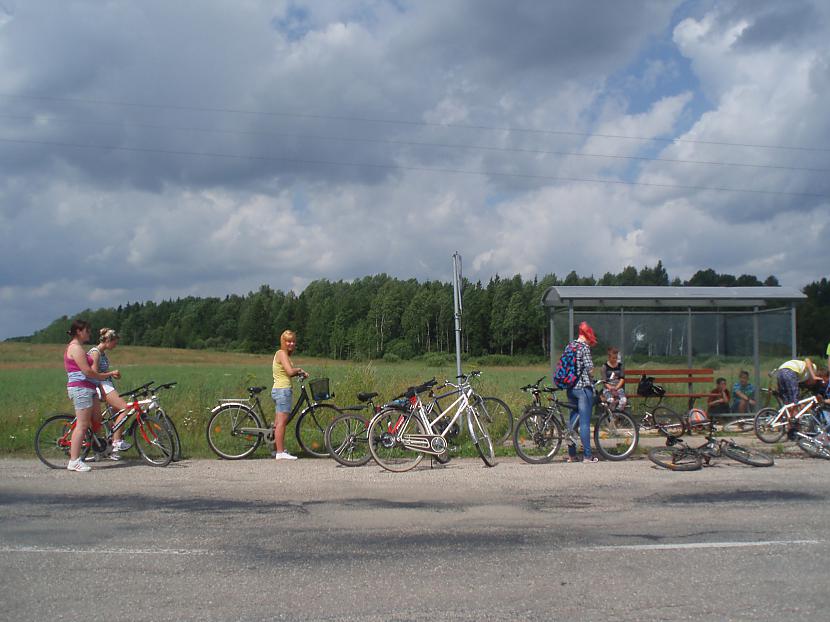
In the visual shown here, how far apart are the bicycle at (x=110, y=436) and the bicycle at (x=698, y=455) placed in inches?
264

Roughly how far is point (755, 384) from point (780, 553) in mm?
9824

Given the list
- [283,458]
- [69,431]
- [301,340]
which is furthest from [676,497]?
[301,340]

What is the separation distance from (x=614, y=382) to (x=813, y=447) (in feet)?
10.4

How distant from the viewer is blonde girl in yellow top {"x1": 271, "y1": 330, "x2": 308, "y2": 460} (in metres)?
10.1

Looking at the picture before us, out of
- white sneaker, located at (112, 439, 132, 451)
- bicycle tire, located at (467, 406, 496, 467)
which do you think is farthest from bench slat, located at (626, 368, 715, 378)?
white sneaker, located at (112, 439, 132, 451)

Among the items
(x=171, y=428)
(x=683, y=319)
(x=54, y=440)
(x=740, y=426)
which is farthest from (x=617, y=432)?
(x=54, y=440)

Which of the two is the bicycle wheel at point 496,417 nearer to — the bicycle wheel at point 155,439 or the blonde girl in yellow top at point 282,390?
the blonde girl in yellow top at point 282,390

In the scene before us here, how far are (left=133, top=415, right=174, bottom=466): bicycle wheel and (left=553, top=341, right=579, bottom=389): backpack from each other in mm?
5456

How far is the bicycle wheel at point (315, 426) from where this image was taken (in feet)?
33.7

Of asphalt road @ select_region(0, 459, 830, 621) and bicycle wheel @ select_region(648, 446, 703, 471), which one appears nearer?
asphalt road @ select_region(0, 459, 830, 621)

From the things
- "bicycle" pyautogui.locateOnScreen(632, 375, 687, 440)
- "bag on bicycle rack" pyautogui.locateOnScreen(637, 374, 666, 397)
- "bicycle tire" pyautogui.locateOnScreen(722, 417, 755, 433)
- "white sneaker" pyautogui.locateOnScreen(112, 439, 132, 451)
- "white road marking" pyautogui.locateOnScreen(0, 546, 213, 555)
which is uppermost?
"bag on bicycle rack" pyautogui.locateOnScreen(637, 374, 666, 397)

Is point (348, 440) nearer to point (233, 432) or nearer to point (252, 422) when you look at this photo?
point (252, 422)

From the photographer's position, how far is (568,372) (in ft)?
32.6

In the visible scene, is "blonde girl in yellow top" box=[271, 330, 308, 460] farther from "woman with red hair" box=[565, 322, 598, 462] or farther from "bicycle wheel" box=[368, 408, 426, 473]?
"woman with red hair" box=[565, 322, 598, 462]
